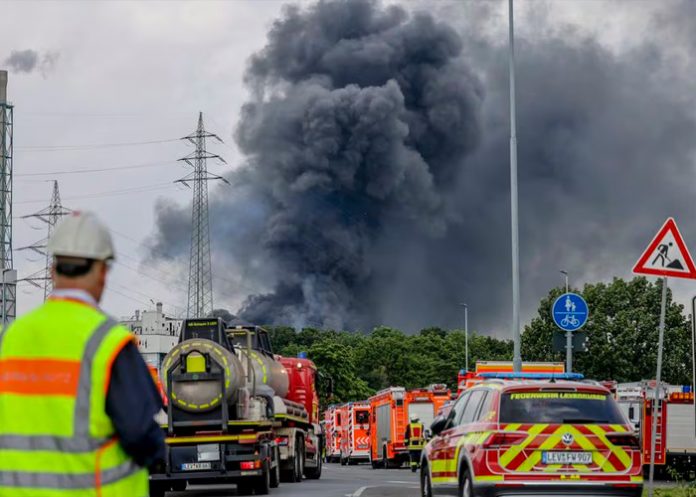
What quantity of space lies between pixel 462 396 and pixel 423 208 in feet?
449

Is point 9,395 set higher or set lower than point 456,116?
lower

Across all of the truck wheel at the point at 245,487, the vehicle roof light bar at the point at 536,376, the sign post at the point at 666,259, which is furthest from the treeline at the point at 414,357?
the sign post at the point at 666,259

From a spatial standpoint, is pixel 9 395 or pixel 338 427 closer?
pixel 9 395

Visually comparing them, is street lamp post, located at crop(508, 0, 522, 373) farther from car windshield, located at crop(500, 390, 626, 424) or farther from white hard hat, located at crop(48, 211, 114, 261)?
white hard hat, located at crop(48, 211, 114, 261)

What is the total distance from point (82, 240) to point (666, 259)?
1204cm

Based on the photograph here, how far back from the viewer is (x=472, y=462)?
47.2 ft

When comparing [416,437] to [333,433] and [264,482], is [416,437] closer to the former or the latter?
[264,482]

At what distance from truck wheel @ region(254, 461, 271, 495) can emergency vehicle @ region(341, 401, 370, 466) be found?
29.7 metres

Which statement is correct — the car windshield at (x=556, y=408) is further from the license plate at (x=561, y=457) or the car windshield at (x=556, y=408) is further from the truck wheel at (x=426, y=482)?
the truck wheel at (x=426, y=482)

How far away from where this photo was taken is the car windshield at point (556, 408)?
14.2 meters

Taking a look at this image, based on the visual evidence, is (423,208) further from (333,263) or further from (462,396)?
(462,396)

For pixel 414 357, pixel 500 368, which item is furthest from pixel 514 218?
pixel 414 357

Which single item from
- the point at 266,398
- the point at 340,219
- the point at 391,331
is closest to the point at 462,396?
the point at 266,398

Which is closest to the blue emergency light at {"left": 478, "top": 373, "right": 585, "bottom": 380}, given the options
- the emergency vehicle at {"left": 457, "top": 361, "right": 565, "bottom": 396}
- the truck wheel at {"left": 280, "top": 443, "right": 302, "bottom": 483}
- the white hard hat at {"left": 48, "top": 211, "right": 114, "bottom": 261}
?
the white hard hat at {"left": 48, "top": 211, "right": 114, "bottom": 261}
